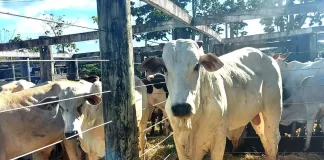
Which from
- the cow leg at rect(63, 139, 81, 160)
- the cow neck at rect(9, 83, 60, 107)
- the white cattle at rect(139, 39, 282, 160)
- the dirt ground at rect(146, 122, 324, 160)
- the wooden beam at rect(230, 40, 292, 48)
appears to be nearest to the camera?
the white cattle at rect(139, 39, 282, 160)

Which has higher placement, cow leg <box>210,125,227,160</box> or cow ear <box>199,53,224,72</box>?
cow ear <box>199,53,224,72</box>

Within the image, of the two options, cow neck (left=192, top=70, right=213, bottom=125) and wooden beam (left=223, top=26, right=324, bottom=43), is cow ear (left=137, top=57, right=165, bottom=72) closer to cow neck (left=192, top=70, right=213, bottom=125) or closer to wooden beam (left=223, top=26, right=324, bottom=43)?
cow neck (left=192, top=70, right=213, bottom=125)

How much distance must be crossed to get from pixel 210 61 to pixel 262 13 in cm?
256

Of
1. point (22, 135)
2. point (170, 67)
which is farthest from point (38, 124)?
point (170, 67)

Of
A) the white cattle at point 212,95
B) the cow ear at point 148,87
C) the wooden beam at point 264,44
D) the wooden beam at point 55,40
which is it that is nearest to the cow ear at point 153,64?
the white cattle at point 212,95

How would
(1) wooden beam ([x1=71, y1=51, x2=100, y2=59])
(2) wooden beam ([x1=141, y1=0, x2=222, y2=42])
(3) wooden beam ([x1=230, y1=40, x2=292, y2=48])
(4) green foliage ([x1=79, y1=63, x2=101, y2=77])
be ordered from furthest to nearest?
(4) green foliage ([x1=79, y1=63, x2=101, y2=77]) < (1) wooden beam ([x1=71, y1=51, x2=100, y2=59]) < (3) wooden beam ([x1=230, y1=40, x2=292, y2=48]) < (2) wooden beam ([x1=141, y1=0, x2=222, y2=42])

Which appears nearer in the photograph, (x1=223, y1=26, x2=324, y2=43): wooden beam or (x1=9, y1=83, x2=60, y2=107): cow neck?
(x1=9, y1=83, x2=60, y2=107): cow neck

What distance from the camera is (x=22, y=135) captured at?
15.2ft

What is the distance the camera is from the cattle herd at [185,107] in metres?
3.13

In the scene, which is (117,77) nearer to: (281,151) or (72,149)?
(72,149)

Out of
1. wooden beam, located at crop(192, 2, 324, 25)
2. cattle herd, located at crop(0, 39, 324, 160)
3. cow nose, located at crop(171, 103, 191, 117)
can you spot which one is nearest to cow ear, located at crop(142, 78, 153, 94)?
cattle herd, located at crop(0, 39, 324, 160)

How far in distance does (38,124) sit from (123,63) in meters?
2.84

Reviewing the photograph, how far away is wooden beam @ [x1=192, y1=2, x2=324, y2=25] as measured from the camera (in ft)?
16.5

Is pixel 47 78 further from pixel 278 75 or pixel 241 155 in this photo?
pixel 278 75
